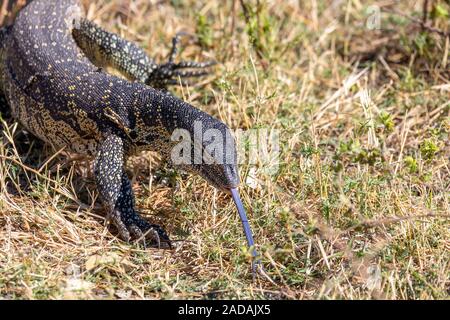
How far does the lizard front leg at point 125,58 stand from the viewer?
630 centimetres

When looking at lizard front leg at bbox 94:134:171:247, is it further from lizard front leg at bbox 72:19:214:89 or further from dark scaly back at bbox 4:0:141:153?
lizard front leg at bbox 72:19:214:89

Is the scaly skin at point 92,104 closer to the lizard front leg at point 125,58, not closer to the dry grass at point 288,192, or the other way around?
the lizard front leg at point 125,58

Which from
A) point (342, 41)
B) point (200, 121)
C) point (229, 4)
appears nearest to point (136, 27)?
point (229, 4)

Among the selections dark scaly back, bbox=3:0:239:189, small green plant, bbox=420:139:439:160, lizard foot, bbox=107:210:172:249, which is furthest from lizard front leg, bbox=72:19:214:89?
small green plant, bbox=420:139:439:160

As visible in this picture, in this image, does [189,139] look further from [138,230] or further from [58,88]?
[58,88]

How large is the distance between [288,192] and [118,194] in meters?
1.18

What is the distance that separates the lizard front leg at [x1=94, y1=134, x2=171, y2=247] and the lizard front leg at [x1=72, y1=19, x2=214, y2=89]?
126 cm

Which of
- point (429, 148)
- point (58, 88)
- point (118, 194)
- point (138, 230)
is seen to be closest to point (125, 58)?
point (58, 88)

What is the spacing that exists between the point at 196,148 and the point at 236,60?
82.6 inches

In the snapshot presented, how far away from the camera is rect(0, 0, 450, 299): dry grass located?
4453 millimetres

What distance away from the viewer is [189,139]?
492 centimetres

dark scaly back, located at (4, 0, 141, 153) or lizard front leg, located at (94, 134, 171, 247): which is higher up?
dark scaly back, located at (4, 0, 141, 153)

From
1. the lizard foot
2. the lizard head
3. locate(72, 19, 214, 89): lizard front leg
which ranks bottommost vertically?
the lizard foot
